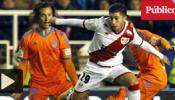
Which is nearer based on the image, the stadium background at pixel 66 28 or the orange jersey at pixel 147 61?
the orange jersey at pixel 147 61

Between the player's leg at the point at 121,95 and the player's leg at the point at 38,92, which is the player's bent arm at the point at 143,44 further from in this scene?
the player's leg at the point at 38,92

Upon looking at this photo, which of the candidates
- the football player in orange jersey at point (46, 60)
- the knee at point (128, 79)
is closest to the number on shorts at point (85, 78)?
the football player in orange jersey at point (46, 60)

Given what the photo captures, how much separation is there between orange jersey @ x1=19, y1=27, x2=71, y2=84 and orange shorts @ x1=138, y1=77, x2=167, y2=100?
1038 millimetres

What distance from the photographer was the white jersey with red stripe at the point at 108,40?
10.7 metres

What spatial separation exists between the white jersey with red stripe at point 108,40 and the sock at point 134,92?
0.37m

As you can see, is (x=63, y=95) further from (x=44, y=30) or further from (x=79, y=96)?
(x=44, y=30)

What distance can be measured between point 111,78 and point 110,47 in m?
0.40

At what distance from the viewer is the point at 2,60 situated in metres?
14.2

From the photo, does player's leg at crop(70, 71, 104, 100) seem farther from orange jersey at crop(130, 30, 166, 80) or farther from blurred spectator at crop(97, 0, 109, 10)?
blurred spectator at crop(97, 0, 109, 10)

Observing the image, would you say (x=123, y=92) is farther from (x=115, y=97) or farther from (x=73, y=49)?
(x=73, y=49)

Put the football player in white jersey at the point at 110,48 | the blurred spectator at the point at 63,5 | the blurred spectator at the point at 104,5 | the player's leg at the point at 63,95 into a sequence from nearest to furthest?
the football player in white jersey at the point at 110,48 < the player's leg at the point at 63,95 < the blurred spectator at the point at 63,5 < the blurred spectator at the point at 104,5

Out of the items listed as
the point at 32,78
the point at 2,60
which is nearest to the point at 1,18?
the point at 2,60

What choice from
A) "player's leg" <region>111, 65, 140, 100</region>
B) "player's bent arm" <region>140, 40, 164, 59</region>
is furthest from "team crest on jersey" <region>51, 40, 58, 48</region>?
"player's bent arm" <region>140, 40, 164, 59</region>

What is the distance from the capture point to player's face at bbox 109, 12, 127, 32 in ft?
34.3
